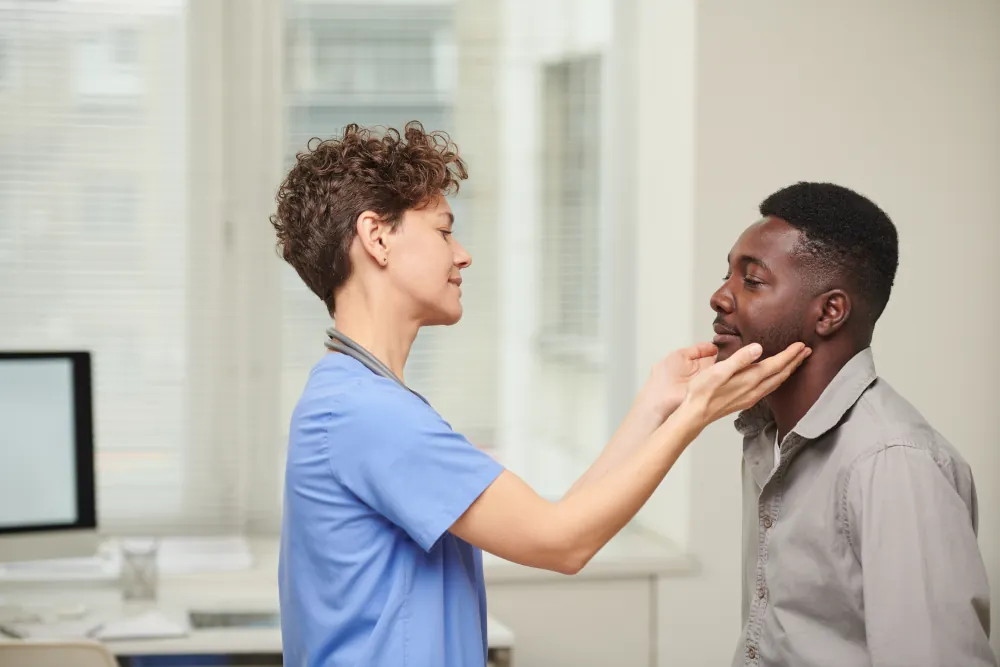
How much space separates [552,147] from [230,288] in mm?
1023

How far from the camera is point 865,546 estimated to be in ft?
4.05

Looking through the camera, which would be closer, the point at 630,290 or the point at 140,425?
the point at 140,425

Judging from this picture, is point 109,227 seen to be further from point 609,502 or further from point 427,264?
point 609,502

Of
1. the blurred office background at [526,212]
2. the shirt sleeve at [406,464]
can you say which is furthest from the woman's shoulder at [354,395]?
the blurred office background at [526,212]

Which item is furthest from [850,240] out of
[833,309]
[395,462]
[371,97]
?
[371,97]

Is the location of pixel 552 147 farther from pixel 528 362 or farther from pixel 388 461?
pixel 388 461

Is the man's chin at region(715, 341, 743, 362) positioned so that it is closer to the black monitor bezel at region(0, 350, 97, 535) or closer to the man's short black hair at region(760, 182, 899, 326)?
the man's short black hair at region(760, 182, 899, 326)

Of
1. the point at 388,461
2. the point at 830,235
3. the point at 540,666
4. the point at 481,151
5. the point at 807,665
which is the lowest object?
the point at 540,666

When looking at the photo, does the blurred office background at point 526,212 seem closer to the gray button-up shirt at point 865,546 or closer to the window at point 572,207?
the window at point 572,207

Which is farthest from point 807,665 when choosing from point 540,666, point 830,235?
point 540,666

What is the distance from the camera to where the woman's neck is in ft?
4.65

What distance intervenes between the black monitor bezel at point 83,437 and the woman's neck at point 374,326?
125cm

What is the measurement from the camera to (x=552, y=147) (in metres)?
3.19

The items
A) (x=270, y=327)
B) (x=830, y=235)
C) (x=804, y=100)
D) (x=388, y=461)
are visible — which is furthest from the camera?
(x=270, y=327)
